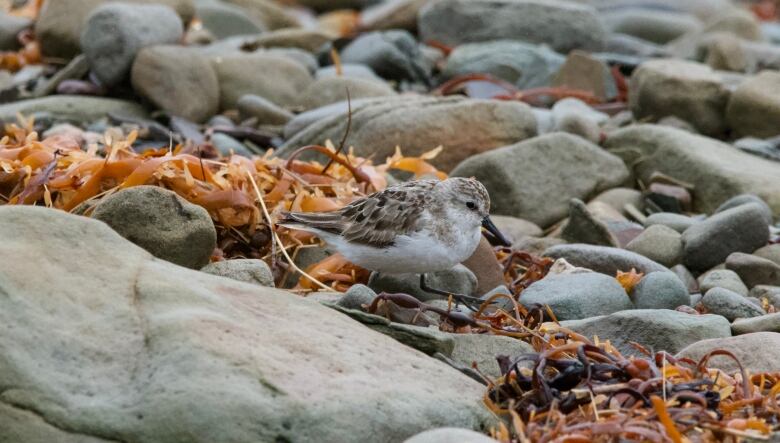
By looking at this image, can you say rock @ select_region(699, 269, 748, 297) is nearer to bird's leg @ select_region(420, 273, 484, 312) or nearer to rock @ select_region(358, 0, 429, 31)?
bird's leg @ select_region(420, 273, 484, 312)

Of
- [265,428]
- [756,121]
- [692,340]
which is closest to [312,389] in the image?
[265,428]

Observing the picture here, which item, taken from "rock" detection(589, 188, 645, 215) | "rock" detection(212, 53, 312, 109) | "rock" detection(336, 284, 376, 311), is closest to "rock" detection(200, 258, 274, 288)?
"rock" detection(336, 284, 376, 311)

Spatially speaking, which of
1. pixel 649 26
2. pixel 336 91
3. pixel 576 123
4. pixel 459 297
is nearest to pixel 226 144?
pixel 336 91

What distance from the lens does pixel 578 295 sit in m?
6.34

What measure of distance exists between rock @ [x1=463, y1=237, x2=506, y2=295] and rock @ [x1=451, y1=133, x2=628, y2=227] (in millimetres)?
1704

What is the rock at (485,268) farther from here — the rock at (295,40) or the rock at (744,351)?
the rock at (295,40)

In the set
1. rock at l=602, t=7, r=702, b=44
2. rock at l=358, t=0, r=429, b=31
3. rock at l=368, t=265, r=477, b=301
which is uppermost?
rock at l=368, t=265, r=477, b=301

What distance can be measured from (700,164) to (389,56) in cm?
467

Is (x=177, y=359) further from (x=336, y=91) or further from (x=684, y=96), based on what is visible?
(x=684, y=96)

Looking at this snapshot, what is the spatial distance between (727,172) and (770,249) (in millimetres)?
1529

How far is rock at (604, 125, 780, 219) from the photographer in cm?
923

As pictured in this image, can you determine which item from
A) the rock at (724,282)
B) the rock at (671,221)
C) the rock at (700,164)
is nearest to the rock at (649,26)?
the rock at (700,164)

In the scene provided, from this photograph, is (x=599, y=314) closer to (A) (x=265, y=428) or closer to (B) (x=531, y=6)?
(A) (x=265, y=428)

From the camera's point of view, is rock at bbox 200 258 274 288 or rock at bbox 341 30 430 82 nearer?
rock at bbox 200 258 274 288
